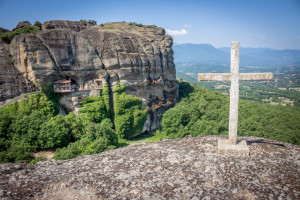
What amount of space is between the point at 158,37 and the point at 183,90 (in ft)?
36.3

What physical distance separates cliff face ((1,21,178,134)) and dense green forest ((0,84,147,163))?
5.79 ft

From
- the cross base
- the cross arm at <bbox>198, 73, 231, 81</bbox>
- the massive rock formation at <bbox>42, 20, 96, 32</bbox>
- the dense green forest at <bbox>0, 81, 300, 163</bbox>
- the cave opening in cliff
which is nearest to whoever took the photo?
the cross base

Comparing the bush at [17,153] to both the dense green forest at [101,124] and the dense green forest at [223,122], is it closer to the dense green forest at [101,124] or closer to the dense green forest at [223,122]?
the dense green forest at [101,124]

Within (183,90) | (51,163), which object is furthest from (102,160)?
(183,90)

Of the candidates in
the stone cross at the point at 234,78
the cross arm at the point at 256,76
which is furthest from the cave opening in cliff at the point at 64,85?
the cross arm at the point at 256,76

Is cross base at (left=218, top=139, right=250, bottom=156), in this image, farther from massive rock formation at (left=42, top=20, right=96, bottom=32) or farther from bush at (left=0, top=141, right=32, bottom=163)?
massive rock formation at (left=42, top=20, right=96, bottom=32)

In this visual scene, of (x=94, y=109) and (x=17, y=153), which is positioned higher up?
(x=94, y=109)

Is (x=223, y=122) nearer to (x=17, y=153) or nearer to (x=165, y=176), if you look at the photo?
(x=165, y=176)

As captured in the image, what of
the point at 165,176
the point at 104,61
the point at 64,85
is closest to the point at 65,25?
the point at 104,61

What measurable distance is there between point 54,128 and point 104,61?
438 inches

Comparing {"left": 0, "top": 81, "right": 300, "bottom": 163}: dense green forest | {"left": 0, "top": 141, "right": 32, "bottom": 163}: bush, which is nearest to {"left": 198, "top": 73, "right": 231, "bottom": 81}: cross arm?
{"left": 0, "top": 81, "right": 300, "bottom": 163}: dense green forest

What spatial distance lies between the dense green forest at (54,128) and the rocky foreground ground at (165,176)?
8.68 meters

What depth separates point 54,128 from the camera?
19391mm

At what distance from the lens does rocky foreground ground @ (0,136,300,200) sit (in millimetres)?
6949
